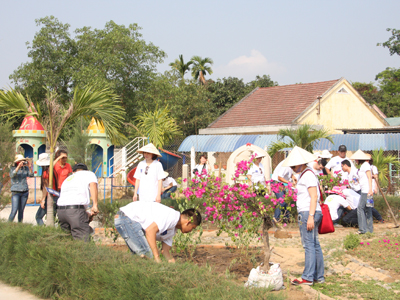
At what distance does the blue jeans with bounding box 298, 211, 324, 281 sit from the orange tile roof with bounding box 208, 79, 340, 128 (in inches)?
685

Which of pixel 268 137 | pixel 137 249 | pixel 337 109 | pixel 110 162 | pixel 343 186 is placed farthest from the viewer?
pixel 337 109

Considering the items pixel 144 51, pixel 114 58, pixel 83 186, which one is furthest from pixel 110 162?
pixel 83 186

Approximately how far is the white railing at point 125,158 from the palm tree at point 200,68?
2712 cm

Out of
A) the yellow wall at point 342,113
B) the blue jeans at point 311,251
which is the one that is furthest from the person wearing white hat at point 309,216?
the yellow wall at point 342,113

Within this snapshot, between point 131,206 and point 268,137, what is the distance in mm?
15076

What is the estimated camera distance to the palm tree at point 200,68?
48125mm

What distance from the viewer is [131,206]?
4910mm

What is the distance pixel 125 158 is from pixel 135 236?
1604cm

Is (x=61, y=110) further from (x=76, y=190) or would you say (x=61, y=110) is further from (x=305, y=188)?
(x=305, y=188)

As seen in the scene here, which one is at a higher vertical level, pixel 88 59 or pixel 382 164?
pixel 88 59

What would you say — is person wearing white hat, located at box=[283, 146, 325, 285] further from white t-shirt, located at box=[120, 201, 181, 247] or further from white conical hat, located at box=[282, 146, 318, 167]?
white t-shirt, located at box=[120, 201, 181, 247]

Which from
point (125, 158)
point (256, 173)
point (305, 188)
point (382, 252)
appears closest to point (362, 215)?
point (382, 252)

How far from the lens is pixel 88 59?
2753 cm

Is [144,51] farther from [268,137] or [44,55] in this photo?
[268,137]
